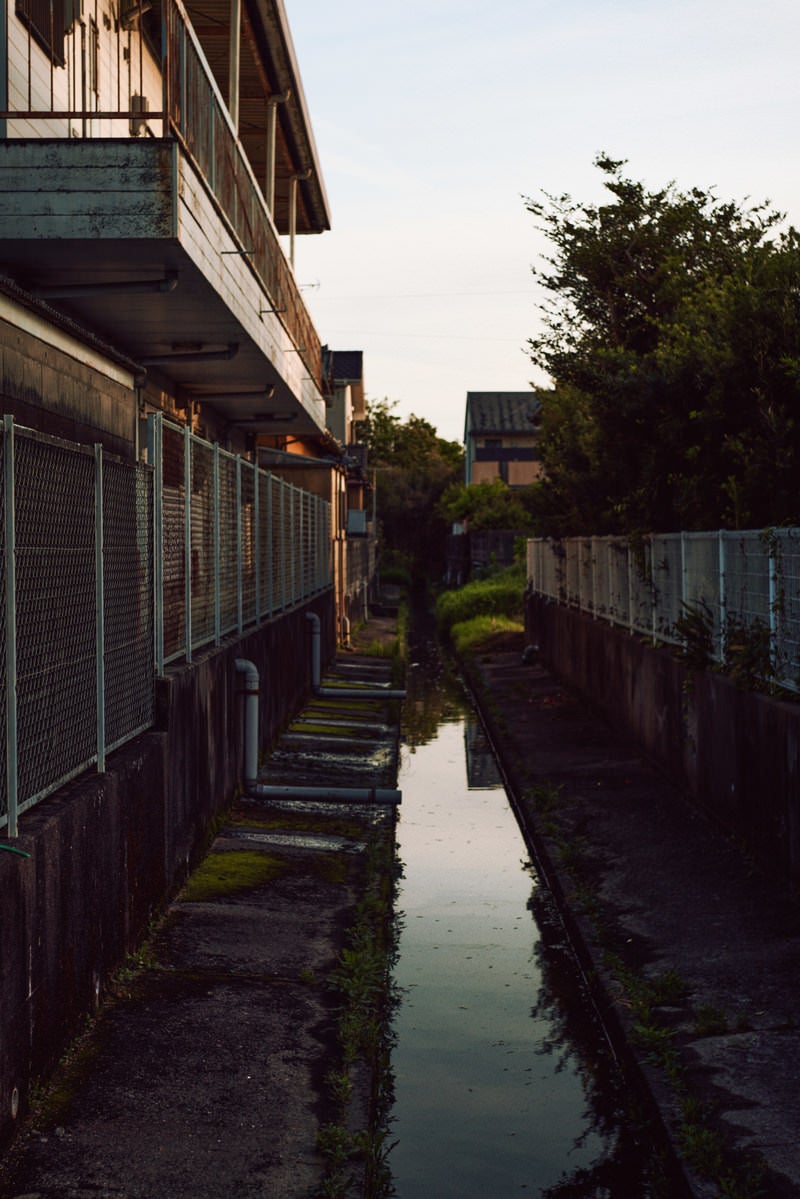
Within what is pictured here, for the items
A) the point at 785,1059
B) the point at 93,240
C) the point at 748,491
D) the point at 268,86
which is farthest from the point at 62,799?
the point at 268,86

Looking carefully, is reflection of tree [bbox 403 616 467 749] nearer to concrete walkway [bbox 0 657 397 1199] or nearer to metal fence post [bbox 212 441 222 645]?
metal fence post [bbox 212 441 222 645]

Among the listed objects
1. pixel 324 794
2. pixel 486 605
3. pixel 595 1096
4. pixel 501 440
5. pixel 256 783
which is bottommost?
pixel 595 1096

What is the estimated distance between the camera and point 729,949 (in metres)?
7.65

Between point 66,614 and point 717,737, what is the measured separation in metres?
5.97

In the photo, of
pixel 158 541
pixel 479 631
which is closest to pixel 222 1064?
pixel 158 541

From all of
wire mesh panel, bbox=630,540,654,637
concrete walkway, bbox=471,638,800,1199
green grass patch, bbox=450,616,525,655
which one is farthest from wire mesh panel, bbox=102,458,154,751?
green grass patch, bbox=450,616,525,655

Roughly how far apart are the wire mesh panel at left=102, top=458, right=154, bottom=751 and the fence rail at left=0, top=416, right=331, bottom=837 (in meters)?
0.01

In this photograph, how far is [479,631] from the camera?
33938mm

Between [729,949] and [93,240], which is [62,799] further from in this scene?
[93,240]

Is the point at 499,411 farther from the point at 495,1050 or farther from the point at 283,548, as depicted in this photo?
the point at 495,1050

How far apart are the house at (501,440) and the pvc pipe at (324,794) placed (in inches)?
3001

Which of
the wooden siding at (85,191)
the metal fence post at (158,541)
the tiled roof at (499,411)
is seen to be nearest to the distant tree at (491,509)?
the tiled roof at (499,411)

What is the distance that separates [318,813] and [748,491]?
4.83 metres

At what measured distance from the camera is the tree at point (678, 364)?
12914 mm
